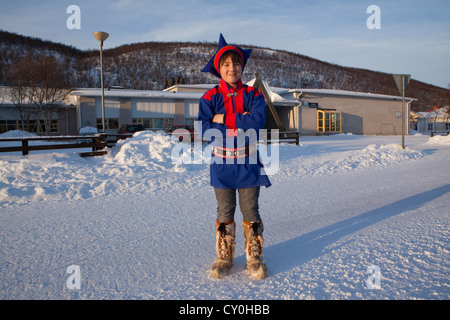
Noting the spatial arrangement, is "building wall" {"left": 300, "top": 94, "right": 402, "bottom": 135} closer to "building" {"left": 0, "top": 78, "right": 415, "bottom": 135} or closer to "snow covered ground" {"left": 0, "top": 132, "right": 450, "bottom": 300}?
"building" {"left": 0, "top": 78, "right": 415, "bottom": 135}

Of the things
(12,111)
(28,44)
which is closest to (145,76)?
(28,44)

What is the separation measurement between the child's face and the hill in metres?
109

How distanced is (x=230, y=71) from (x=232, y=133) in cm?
55

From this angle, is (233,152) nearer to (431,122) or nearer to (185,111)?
(185,111)

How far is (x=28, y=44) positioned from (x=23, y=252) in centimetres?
15229

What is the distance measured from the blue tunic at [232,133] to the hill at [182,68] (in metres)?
109

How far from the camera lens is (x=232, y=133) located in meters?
2.43

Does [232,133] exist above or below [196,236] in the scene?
above

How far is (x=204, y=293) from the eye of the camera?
2.08 m

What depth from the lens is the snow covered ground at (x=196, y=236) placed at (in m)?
2.16

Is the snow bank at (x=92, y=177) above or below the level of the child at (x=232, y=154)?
below

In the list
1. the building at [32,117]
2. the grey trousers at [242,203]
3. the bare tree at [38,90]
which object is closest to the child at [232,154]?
the grey trousers at [242,203]

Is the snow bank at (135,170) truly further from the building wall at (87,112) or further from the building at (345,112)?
the building at (345,112)

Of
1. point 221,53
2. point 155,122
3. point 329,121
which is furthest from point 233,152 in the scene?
point 329,121
